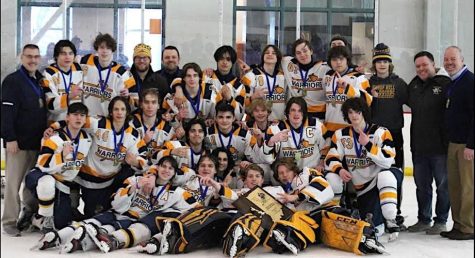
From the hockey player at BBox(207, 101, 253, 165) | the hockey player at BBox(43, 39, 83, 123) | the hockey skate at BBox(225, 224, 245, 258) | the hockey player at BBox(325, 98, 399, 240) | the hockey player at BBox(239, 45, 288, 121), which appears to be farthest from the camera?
the hockey player at BBox(239, 45, 288, 121)

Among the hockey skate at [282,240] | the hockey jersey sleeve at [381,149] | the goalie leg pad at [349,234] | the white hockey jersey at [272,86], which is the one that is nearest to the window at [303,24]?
the white hockey jersey at [272,86]

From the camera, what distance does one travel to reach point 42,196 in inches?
157

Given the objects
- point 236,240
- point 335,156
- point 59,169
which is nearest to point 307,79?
point 335,156

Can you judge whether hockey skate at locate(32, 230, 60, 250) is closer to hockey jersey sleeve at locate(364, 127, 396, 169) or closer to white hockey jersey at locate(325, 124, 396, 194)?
white hockey jersey at locate(325, 124, 396, 194)

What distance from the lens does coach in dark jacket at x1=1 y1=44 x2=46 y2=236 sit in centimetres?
398

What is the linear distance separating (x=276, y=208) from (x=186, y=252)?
62cm

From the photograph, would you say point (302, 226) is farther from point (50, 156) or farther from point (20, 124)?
point (20, 124)

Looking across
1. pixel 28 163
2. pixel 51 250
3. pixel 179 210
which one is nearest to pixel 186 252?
pixel 179 210

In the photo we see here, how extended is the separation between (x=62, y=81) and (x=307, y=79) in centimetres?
168

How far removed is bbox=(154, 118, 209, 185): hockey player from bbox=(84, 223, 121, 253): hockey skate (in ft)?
2.34

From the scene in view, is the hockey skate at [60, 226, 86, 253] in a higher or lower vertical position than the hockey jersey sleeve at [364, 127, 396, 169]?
lower

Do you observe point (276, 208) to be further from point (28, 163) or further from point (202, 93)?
point (28, 163)

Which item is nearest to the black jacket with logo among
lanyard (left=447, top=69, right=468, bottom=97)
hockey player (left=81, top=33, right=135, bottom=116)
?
lanyard (left=447, top=69, right=468, bottom=97)

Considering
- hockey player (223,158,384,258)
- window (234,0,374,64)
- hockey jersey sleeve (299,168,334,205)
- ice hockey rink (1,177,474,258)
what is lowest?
ice hockey rink (1,177,474,258)
